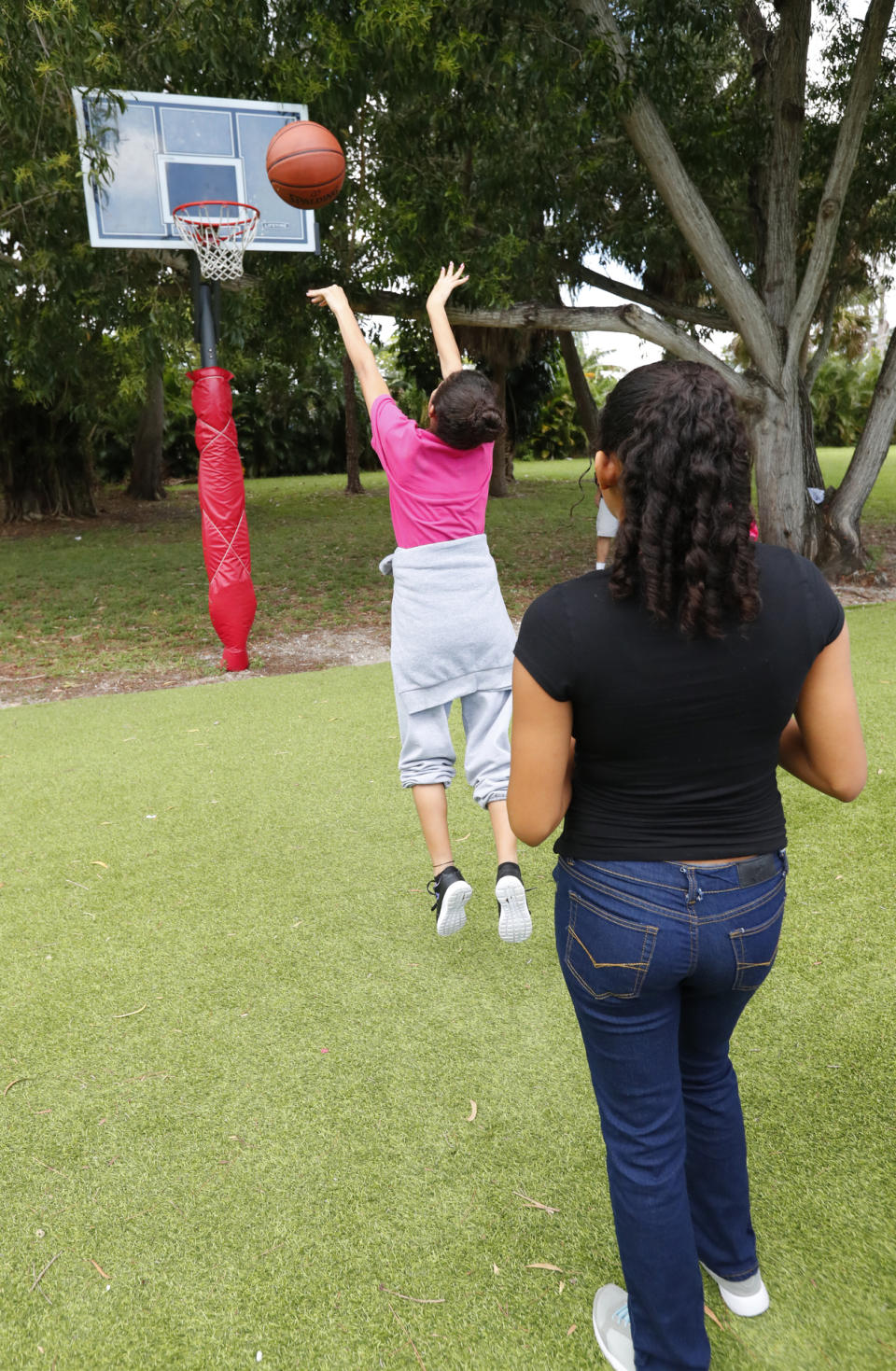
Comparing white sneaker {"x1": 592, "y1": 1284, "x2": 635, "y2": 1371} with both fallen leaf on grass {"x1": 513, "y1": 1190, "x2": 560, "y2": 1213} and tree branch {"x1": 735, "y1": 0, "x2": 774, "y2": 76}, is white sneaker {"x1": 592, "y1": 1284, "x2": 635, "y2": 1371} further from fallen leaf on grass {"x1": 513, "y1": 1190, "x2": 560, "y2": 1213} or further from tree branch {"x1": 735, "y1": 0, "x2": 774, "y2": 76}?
tree branch {"x1": 735, "y1": 0, "x2": 774, "y2": 76}

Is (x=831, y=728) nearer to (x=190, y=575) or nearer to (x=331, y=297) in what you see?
(x=331, y=297)

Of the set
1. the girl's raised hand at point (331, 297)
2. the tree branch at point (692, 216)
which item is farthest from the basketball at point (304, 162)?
the girl's raised hand at point (331, 297)

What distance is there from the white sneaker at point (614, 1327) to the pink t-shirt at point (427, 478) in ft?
6.96

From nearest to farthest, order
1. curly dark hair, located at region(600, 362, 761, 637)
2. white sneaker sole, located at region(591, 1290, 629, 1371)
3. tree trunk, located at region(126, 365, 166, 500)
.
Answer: curly dark hair, located at region(600, 362, 761, 637), white sneaker sole, located at region(591, 1290, 629, 1371), tree trunk, located at region(126, 365, 166, 500)

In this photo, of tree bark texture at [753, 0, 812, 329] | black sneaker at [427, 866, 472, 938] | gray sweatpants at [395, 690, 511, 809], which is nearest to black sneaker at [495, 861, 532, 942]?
black sneaker at [427, 866, 472, 938]

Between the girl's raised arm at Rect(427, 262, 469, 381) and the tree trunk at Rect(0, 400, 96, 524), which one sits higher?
the girl's raised arm at Rect(427, 262, 469, 381)

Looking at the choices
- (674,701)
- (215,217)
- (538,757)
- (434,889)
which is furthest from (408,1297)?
(215,217)

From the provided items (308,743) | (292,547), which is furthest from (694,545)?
(292,547)

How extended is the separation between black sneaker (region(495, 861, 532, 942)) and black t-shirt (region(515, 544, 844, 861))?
1.75m

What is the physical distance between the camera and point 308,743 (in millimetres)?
6312

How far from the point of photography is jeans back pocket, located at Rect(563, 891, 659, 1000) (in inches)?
62.6

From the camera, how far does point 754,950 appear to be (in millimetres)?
1646

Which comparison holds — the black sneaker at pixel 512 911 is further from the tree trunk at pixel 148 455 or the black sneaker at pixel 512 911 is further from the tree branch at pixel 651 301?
the tree trunk at pixel 148 455

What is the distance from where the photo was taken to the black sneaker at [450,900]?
342 centimetres
